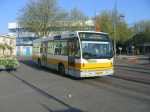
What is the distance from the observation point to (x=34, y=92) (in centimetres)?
1161

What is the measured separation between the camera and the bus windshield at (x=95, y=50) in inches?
591

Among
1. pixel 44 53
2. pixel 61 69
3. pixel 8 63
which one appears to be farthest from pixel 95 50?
pixel 8 63

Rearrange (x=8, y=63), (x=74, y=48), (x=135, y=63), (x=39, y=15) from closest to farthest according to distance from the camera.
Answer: (x=74, y=48)
(x=8, y=63)
(x=135, y=63)
(x=39, y=15)

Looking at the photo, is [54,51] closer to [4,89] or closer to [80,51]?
[80,51]

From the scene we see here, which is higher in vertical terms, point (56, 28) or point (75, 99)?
point (56, 28)

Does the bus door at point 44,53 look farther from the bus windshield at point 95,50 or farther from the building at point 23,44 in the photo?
the building at point 23,44

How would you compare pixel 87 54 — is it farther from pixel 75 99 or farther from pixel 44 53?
pixel 44 53

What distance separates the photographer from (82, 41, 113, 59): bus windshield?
49.3ft

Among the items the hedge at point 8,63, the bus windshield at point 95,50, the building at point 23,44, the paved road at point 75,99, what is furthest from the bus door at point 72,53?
the building at point 23,44

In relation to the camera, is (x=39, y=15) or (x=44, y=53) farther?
(x=39, y=15)

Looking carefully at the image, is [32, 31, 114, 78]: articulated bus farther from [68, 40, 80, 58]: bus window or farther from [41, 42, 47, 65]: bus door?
[41, 42, 47, 65]: bus door

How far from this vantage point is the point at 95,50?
15.2 meters

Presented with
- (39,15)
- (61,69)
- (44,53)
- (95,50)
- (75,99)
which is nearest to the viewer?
(75,99)

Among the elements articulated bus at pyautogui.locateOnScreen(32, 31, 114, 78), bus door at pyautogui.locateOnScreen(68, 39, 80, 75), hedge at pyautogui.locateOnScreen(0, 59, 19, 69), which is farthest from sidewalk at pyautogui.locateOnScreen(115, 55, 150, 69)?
hedge at pyautogui.locateOnScreen(0, 59, 19, 69)
